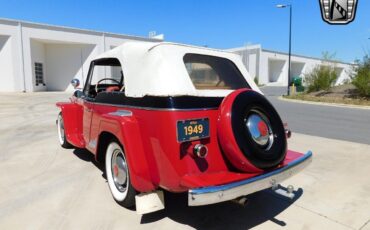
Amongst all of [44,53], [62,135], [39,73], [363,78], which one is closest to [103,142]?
[62,135]

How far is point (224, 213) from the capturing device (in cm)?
330

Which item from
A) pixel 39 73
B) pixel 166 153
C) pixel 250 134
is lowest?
pixel 166 153

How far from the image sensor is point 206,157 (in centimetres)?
287

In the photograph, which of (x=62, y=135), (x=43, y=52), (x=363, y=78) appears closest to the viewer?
(x=62, y=135)

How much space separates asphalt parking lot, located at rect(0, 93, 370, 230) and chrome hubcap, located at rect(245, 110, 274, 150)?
2.77 feet

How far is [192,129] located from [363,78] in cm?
1955

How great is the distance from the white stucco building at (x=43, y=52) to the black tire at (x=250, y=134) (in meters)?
19.1

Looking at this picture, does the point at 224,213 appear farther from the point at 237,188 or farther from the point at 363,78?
the point at 363,78

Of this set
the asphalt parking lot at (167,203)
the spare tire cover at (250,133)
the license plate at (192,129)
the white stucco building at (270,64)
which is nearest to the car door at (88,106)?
the asphalt parking lot at (167,203)

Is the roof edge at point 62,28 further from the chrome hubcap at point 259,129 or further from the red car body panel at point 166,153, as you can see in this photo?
the chrome hubcap at point 259,129

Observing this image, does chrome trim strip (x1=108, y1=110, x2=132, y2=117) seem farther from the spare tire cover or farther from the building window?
the building window

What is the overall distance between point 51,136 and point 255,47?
4467cm

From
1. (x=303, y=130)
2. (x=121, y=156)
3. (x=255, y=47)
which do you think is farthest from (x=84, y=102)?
(x=255, y=47)

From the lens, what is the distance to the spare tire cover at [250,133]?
9.27 ft
